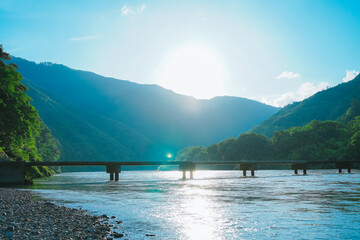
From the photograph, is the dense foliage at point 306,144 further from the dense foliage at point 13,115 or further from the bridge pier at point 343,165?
the dense foliage at point 13,115

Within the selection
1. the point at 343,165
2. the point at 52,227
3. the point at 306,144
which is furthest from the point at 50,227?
the point at 306,144

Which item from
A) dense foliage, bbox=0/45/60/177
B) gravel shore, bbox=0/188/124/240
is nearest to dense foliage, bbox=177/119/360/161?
dense foliage, bbox=0/45/60/177

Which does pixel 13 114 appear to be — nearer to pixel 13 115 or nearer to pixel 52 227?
pixel 13 115

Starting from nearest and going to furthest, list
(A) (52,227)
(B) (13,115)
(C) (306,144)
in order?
(A) (52,227) → (B) (13,115) → (C) (306,144)

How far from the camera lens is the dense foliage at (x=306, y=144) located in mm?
125125

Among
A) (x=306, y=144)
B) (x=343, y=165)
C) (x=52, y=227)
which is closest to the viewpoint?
(x=52, y=227)

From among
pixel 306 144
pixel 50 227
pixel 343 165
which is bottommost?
pixel 343 165

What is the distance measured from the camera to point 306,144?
142 m

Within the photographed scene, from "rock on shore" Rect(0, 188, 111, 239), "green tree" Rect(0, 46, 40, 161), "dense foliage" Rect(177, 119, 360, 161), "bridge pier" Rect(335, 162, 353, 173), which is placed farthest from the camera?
"dense foliage" Rect(177, 119, 360, 161)

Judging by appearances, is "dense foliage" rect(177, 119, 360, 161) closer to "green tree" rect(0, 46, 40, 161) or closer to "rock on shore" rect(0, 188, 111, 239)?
"green tree" rect(0, 46, 40, 161)

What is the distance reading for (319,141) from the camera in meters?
139

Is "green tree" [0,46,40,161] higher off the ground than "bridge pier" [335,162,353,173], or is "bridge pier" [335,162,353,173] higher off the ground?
"green tree" [0,46,40,161]

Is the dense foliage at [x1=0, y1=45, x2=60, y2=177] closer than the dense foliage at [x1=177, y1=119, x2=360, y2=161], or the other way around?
the dense foliage at [x1=0, y1=45, x2=60, y2=177]

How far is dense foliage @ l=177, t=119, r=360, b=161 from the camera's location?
411 ft
